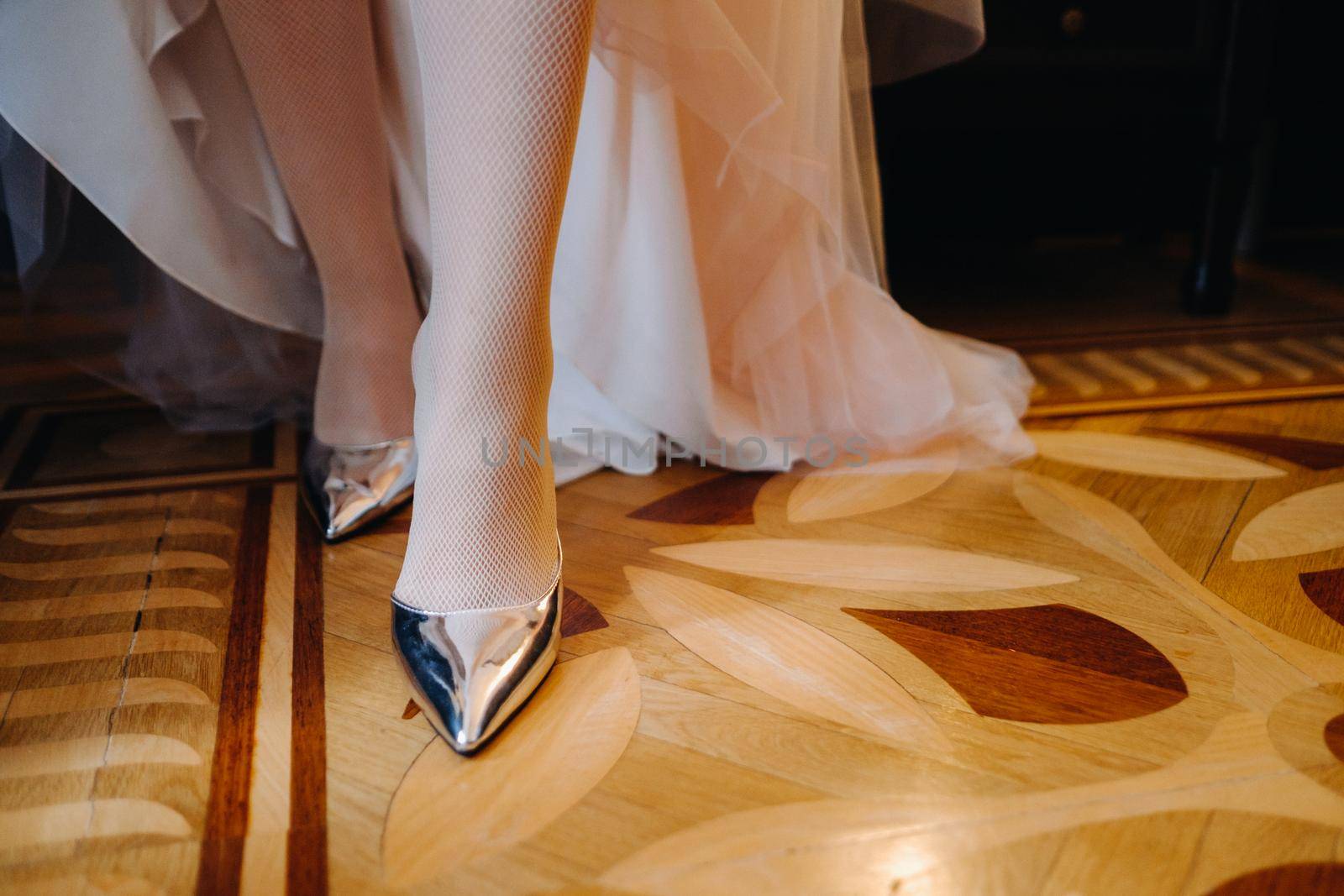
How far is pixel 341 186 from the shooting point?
2.02 feet

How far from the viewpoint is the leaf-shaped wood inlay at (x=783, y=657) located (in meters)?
0.45

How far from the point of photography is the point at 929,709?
0.45m

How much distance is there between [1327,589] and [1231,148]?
2.00 feet

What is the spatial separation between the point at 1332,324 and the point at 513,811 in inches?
41.0

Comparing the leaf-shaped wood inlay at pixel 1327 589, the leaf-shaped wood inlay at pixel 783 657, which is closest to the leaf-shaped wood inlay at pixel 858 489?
the leaf-shaped wood inlay at pixel 783 657

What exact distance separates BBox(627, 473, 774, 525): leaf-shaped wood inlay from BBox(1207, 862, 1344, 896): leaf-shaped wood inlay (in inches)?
13.5

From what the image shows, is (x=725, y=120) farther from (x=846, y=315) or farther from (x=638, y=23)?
(x=846, y=315)

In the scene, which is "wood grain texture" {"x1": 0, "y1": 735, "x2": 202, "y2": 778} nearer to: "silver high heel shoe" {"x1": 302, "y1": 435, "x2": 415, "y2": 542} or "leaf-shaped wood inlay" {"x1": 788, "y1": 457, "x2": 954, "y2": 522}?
"silver high heel shoe" {"x1": 302, "y1": 435, "x2": 415, "y2": 542}

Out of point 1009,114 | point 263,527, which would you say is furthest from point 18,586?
point 1009,114

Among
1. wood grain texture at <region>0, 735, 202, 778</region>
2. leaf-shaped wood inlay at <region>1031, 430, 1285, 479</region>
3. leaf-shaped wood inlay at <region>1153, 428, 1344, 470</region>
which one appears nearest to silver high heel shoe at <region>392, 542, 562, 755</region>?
wood grain texture at <region>0, 735, 202, 778</region>

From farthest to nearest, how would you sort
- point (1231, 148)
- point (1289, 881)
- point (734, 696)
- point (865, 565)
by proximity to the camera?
point (1231, 148) → point (865, 565) → point (734, 696) → point (1289, 881)

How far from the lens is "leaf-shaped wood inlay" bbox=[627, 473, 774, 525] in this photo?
65 centimetres

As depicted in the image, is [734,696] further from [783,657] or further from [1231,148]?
[1231,148]

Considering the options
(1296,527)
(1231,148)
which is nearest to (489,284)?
(1296,527)
